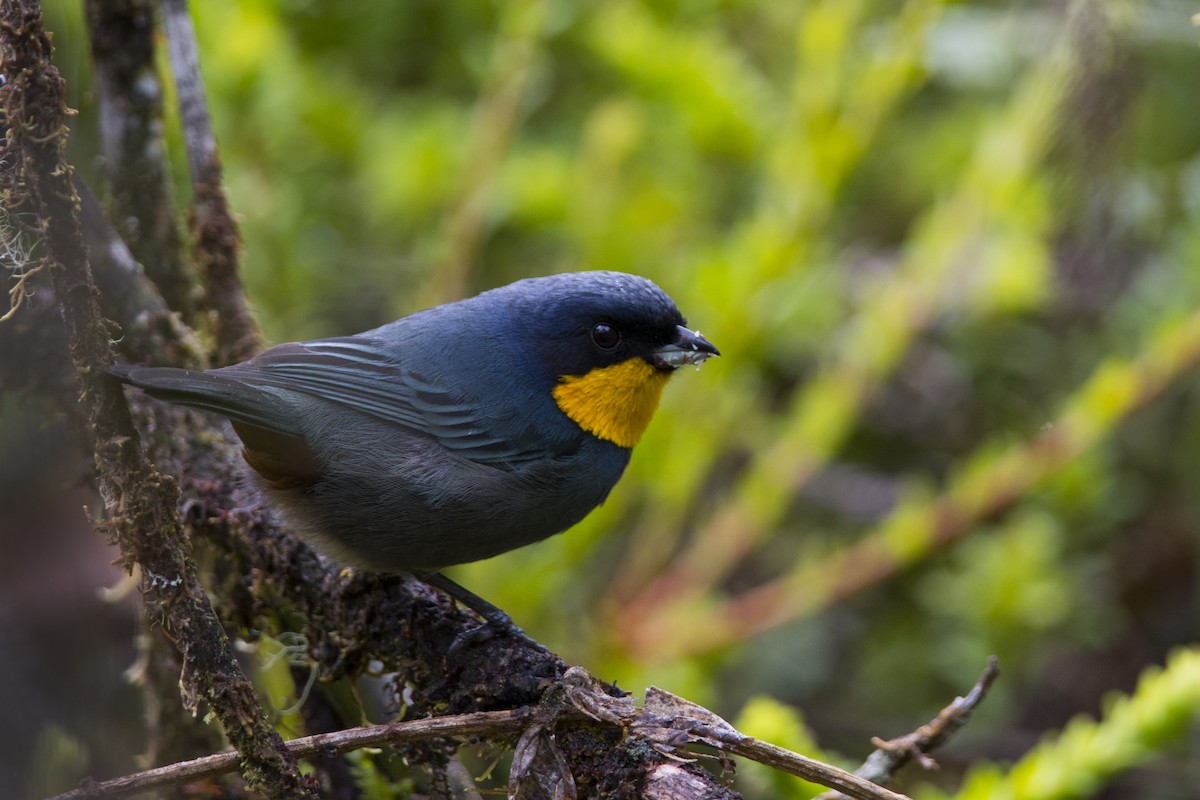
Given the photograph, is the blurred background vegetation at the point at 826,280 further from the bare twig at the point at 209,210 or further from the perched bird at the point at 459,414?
the perched bird at the point at 459,414

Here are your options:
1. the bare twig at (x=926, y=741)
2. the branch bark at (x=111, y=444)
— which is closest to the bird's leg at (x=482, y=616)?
the branch bark at (x=111, y=444)

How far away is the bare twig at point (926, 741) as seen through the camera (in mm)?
2150

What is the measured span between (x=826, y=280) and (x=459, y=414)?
2551 millimetres

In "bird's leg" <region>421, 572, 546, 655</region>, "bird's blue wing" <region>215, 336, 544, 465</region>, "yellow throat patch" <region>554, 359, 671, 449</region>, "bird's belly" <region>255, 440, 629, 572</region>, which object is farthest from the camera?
"yellow throat patch" <region>554, 359, 671, 449</region>

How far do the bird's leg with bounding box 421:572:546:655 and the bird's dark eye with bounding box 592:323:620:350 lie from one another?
745 millimetres

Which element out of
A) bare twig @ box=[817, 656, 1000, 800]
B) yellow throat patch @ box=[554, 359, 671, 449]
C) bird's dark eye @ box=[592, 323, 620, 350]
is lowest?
bare twig @ box=[817, 656, 1000, 800]

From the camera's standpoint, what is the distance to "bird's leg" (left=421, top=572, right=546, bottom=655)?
234 centimetres

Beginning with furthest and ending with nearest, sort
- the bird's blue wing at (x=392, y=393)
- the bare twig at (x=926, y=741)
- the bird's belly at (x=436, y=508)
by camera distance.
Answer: the bird's blue wing at (x=392, y=393) → the bird's belly at (x=436, y=508) → the bare twig at (x=926, y=741)

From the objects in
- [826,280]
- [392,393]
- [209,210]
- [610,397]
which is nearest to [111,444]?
[392,393]

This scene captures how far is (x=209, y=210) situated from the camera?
2.96 m

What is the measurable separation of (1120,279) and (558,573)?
316 cm

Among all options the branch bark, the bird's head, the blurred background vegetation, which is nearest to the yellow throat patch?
the bird's head

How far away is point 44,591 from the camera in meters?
1.95

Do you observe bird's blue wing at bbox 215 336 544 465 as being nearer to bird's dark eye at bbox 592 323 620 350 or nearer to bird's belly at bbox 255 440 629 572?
bird's belly at bbox 255 440 629 572
